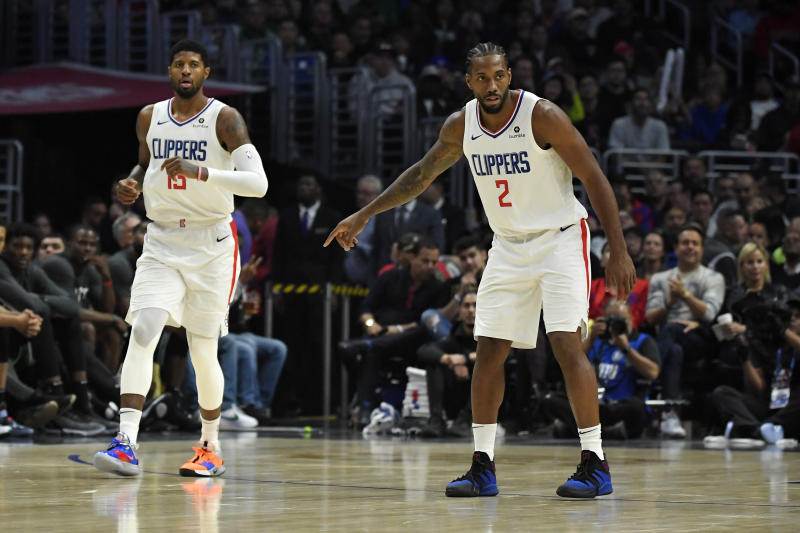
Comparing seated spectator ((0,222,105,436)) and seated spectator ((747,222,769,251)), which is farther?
seated spectator ((747,222,769,251))

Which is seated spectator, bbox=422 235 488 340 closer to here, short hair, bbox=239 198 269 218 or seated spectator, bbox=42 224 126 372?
short hair, bbox=239 198 269 218

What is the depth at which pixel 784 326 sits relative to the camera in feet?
34.7

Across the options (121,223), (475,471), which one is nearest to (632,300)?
(121,223)

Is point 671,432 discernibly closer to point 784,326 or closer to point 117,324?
point 784,326

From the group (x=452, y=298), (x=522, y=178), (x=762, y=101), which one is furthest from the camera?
(x=762, y=101)

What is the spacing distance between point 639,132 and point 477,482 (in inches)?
391

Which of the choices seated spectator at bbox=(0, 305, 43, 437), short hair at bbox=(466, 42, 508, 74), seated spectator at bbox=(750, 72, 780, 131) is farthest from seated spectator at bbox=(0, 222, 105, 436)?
seated spectator at bbox=(750, 72, 780, 131)

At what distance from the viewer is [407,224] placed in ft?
44.8

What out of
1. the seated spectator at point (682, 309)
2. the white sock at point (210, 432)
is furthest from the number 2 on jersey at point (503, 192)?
the seated spectator at point (682, 309)

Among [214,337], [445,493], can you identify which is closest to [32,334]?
[214,337]

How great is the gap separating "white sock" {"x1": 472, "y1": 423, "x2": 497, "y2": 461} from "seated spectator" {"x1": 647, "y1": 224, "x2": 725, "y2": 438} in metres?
5.58

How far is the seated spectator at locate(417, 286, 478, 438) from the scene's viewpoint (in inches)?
459

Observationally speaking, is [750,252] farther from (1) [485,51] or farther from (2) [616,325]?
(1) [485,51]

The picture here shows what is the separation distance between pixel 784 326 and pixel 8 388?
6.15 metres
